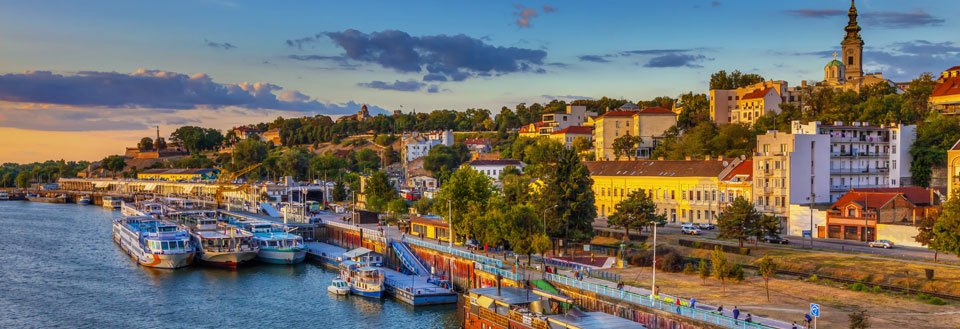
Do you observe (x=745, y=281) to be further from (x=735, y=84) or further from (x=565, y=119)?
(x=565, y=119)

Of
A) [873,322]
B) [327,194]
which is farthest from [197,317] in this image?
[327,194]

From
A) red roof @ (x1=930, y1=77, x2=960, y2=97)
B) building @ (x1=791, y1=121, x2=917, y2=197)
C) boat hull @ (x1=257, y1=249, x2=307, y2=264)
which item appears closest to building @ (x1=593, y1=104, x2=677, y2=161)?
red roof @ (x1=930, y1=77, x2=960, y2=97)

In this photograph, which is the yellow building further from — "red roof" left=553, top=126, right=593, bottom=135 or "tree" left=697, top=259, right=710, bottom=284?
"red roof" left=553, top=126, right=593, bottom=135

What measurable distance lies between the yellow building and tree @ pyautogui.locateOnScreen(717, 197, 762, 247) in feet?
58.0

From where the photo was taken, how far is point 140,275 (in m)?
72.1

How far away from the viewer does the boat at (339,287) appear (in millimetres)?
60281

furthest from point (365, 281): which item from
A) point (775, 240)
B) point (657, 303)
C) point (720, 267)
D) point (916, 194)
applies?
point (916, 194)

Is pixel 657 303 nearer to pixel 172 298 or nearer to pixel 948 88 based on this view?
pixel 172 298

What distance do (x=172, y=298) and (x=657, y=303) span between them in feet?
119

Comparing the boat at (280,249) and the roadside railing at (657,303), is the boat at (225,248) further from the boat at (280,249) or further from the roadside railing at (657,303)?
the roadside railing at (657,303)

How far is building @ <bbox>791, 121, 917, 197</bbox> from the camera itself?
79250mm

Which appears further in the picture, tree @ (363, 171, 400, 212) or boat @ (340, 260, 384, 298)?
tree @ (363, 171, 400, 212)

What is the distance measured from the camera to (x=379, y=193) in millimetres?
109750

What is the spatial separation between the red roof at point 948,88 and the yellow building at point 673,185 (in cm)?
4216
